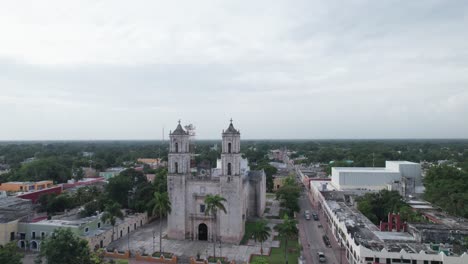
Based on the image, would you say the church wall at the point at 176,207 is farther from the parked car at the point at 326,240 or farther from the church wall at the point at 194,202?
the parked car at the point at 326,240

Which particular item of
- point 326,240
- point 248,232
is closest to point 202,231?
point 248,232

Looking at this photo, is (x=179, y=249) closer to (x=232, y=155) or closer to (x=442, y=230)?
(x=232, y=155)

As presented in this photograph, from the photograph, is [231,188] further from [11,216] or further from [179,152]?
[11,216]

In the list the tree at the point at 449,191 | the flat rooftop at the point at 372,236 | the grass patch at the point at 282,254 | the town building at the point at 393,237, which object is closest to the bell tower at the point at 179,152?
the grass patch at the point at 282,254

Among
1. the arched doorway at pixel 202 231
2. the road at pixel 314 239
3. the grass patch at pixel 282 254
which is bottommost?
the road at pixel 314 239

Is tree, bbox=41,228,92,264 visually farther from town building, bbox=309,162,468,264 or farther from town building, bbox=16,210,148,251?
town building, bbox=309,162,468,264

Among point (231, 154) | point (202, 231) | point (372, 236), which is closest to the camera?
Result: point (372, 236)

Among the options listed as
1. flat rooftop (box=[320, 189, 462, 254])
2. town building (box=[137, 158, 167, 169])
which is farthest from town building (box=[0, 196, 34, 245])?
town building (box=[137, 158, 167, 169])
